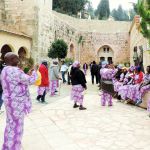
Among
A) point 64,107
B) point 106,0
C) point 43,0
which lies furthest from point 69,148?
point 106,0

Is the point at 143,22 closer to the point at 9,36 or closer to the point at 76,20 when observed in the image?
the point at 9,36

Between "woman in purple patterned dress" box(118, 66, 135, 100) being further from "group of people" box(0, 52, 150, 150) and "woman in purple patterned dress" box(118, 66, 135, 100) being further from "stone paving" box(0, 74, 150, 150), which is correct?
"stone paving" box(0, 74, 150, 150)

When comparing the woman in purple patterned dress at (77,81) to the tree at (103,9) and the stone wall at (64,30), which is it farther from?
the tree at (103,9)

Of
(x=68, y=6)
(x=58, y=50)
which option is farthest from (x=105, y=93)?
(x=68, y=6)

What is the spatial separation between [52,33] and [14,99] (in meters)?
23.5

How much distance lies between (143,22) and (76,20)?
3003 centimetres

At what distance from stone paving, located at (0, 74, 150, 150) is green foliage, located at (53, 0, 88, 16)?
35842mm

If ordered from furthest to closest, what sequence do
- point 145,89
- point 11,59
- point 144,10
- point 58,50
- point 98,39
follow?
point 98,39 < point 58,50 < point 145,89 < point 144,10 < point 11,59

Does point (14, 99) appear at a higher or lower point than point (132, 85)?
higher

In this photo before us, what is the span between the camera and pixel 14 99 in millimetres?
5000

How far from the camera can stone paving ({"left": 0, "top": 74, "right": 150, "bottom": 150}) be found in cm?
596

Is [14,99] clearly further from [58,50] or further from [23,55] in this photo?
[58,50]

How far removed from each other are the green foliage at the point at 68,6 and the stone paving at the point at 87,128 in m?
35.8

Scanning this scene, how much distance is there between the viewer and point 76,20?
39.8 meters
